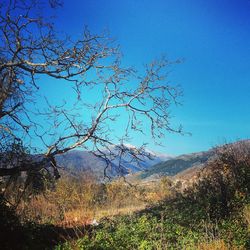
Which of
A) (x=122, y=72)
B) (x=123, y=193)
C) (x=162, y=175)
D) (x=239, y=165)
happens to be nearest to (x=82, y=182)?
(x=123, y=193)

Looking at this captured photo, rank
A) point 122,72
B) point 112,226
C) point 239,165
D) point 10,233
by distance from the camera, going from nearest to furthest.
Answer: point 10,233
point 112,226
point 122,72
point 239,165

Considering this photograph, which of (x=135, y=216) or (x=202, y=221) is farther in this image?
(x=135, y=216)

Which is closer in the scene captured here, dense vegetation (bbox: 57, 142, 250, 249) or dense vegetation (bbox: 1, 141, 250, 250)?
dense vegetation (bbox: 57, 142, 250, 249)

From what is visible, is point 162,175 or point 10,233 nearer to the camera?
point 10,233

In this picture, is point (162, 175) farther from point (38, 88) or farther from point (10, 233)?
point (10, 233)

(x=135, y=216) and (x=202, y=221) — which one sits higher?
(x=135, y=216)

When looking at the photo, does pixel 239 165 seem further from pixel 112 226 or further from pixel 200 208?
pixel 112 226

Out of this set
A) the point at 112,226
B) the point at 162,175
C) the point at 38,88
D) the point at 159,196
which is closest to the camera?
the point at 112,226

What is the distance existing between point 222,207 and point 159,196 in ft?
29.7

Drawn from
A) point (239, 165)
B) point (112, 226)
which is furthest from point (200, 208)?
point (239, 165)

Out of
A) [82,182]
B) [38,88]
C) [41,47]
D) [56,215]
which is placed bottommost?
[56,215]

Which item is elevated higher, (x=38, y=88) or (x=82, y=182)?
(x=38, y=88)

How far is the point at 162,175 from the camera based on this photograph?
2861 cm

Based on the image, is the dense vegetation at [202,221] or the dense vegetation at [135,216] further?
the dense vegetation at [135,216]
